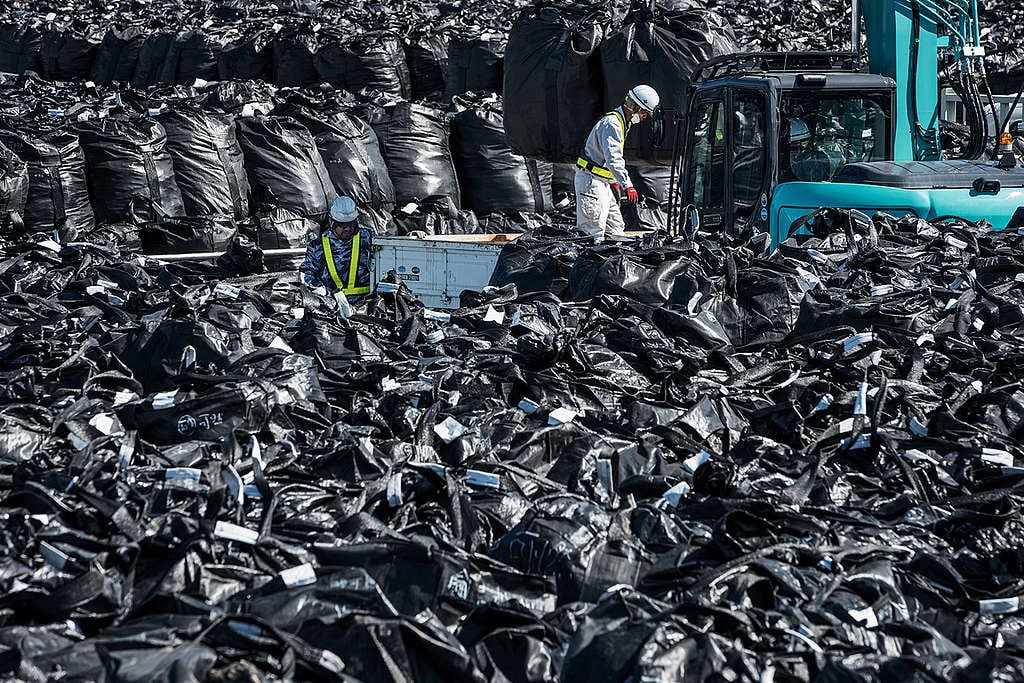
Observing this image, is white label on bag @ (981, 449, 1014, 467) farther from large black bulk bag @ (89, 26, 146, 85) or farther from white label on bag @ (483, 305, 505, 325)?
large black bulk bag @ (89, 26, 146, 85)

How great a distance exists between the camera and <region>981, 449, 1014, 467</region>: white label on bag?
11.7 feet

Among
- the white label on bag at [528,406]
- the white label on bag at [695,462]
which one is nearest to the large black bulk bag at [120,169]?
the white label on bag at [528,406]

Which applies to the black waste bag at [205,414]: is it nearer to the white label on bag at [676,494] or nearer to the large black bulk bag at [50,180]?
the white label on bag at [676,494]

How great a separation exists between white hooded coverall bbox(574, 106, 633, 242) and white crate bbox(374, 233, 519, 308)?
3.50ft

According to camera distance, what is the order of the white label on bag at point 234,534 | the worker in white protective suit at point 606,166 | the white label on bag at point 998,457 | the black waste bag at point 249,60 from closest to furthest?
1. the white label on bag at point 234,534
2. the white label on bag at point 998,457
3. the worker in white protective suit at point 606,166
4. the black waste bag at point 249,60

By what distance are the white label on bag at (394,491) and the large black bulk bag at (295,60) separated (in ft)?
40.1

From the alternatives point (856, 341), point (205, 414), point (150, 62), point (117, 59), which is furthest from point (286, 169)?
point (117, 59)

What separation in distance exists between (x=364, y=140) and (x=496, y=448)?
22.9ft

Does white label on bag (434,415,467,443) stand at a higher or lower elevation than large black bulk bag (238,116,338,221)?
lower

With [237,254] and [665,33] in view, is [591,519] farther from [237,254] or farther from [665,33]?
[665,33]

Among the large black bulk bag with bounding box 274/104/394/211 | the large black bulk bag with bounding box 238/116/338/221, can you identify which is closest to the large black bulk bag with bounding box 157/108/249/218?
the large black bulk bag with bounding box 238/116/338/221

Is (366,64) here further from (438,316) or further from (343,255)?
(438,316)

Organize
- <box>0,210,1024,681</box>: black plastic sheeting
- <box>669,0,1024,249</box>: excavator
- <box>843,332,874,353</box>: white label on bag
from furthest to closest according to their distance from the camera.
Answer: <box>669,0,1024,249</box>: excavator → <box>843,332,874,353</box>: white label on bag → <box>0,210,1024,681</box>: black plastic sheeting

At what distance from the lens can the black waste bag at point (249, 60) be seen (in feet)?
50.7
